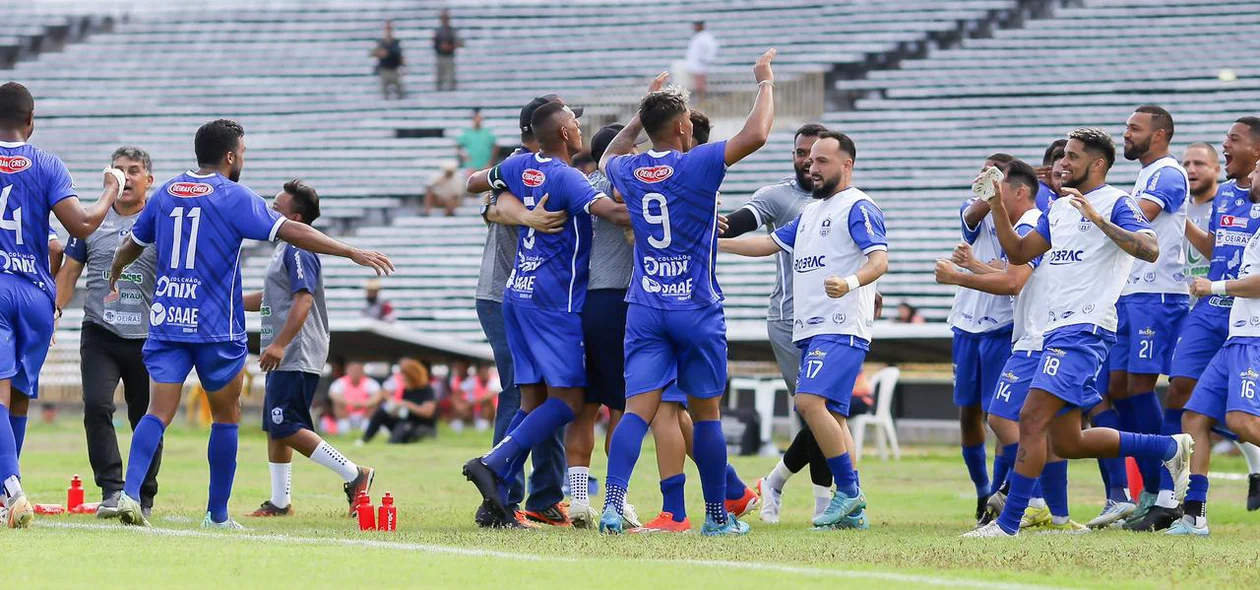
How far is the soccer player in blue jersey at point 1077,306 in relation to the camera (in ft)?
29.2

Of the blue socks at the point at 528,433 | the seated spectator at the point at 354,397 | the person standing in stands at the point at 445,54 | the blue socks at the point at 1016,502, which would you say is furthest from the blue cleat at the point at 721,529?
the person standing in stands at the point at 445,54

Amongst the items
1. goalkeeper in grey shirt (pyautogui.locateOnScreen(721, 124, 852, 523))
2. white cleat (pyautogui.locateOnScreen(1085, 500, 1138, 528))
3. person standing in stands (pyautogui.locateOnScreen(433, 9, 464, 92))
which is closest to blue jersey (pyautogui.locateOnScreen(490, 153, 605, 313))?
goalkeeper in grey shirt (pyautogui.locateOnScreen(721, 124, 852, 523))

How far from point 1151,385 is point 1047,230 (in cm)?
227

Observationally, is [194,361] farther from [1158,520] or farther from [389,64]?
[389,64]

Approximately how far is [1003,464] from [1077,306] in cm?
162

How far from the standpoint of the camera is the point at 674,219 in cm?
887

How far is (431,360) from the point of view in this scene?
76.8 feet

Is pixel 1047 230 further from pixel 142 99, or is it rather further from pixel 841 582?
pixel 142 99

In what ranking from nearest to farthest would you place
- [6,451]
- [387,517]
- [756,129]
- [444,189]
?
[756,129] < [6,451] < [387,517] < [444,189]

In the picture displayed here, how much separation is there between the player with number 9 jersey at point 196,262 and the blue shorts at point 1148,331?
5615mm

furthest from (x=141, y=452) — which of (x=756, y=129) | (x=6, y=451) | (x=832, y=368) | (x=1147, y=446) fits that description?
(x=1147, y=446)

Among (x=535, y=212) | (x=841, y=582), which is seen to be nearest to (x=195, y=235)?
(x=535, y=212)

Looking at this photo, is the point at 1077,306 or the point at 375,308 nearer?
the point at 1077,306

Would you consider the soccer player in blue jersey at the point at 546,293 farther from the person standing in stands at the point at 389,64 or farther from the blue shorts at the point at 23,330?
the person standing in stands at the point at 389,64
